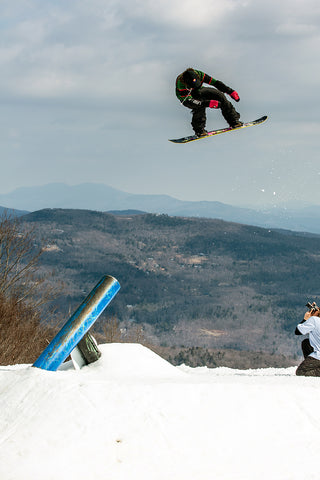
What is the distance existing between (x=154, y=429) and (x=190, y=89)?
30.0ft

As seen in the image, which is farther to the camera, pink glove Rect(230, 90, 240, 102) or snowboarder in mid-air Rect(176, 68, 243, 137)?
pink glove Rect(230, 90, 240, 102)

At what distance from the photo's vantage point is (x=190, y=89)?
13.8 metres

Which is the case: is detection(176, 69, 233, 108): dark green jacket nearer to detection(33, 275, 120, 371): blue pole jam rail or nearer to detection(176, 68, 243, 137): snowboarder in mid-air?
detection(176, 68, 243, 137): snowboarder in mid-air

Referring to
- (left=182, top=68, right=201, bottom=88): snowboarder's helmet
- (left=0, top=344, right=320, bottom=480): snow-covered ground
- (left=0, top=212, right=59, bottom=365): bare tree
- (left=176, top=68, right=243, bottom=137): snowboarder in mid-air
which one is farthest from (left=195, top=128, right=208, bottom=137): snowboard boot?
(left=0, top=212, right=59, bottom=365): bare tree

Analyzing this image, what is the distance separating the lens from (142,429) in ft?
24.3

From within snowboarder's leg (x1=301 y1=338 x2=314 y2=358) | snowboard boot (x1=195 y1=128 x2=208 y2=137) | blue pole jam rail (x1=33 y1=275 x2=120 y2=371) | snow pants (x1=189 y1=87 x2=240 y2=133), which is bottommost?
snowboarder's leg (x1=301 y1=338 x2=314 y2=358)

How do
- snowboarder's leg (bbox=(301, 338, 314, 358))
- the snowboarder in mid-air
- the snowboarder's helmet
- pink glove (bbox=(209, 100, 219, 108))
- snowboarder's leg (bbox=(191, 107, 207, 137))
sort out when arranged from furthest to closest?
snowboarder's leg (bbox=(191, 107, 207, 137)), pink glove (bbox=(209, 100, 219, 108)), the snowboarder in mid-air, the snowboarder's helmet, snowboarder's leg (bbox=(301, 338, 314, 358))

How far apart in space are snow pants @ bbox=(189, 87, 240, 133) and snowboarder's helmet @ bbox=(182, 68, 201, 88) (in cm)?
72

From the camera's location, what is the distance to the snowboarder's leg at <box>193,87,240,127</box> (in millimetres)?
14344

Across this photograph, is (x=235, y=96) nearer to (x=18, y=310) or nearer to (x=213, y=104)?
(x=213, y=104)

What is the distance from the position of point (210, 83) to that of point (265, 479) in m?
10.1

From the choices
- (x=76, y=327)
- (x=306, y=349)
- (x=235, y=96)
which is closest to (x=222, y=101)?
(x=235, y=96)

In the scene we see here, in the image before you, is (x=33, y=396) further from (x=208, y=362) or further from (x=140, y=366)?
(x=208, y=362)

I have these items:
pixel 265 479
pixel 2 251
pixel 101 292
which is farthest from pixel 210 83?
pixel 2 251
